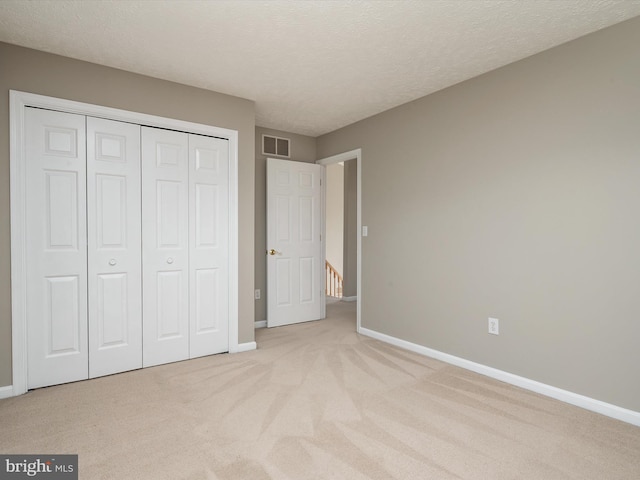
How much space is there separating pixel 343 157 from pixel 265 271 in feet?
5.90

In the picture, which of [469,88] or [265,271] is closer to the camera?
[469,88]

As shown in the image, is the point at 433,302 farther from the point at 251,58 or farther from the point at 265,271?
the point at 251,58

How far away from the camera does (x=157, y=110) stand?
3.12 m

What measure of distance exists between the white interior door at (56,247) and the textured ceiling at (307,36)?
2.19ft

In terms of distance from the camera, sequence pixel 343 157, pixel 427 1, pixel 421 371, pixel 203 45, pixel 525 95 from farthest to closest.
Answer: pixel 343 157, pixel 421 371, pixel 525 95, pixel 203 45, pixel 427 1

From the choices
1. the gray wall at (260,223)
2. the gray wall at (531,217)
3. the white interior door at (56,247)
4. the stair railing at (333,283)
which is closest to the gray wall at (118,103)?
the white interior door at (56,247)

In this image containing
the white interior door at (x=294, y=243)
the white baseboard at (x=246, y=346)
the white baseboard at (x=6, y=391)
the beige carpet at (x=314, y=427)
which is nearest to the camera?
the beige carpet at (x=314, y=427)

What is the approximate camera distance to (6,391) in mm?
2525

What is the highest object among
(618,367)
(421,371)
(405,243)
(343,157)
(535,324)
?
(343,157)

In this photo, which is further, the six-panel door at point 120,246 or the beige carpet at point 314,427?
the six-panel door at point 120,246

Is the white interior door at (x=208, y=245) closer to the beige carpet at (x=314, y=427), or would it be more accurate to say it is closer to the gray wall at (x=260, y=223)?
the beige carpet at (x=314, y=427)

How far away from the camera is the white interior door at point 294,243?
449 cm

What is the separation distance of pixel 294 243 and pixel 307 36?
2688mm

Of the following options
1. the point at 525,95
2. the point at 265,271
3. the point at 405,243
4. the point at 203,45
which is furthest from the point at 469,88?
the point at 265,271
